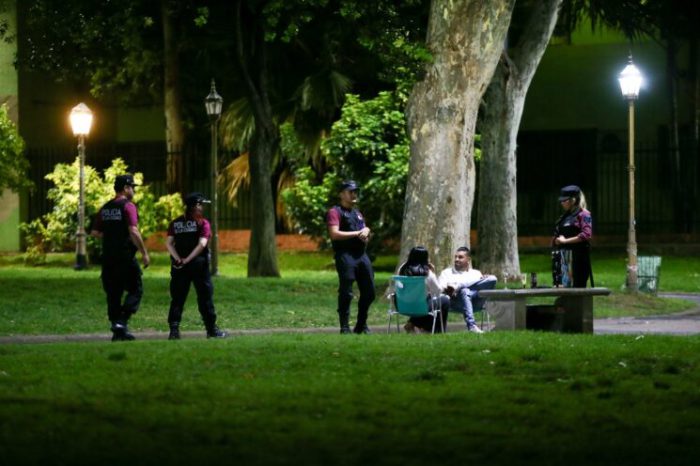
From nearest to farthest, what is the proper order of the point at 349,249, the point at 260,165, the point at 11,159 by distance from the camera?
the point at 349,249
the point at 260,165
the point at 11,159

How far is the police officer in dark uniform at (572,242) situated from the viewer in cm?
1992

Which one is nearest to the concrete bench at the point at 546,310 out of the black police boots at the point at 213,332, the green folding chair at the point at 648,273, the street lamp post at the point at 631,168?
the black police boots at the point at 213,332

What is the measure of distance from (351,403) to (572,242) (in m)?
9.88

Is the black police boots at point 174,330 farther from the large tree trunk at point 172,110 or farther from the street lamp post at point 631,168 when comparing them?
the large tree trunk at point 172,110

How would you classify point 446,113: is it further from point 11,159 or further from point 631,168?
point 11,159

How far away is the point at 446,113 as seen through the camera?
2461 centimetres

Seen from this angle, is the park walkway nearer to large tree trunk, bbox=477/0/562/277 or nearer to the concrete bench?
the concrete bench

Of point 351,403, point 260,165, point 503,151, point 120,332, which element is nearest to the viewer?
point 351,403

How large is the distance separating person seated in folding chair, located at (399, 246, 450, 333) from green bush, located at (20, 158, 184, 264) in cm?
1999

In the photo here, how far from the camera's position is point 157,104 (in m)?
47.0

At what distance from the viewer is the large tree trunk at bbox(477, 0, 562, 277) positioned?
99.7 ft

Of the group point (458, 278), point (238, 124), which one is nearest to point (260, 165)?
point (238, 124)

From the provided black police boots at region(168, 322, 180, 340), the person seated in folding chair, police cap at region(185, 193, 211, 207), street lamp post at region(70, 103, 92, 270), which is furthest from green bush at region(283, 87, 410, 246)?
police cap at region(185, 193, 211, 207)

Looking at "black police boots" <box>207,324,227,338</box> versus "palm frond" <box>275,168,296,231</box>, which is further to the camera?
"palm frond" <box>275,168,296,231</box>
